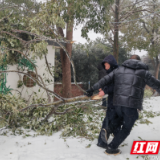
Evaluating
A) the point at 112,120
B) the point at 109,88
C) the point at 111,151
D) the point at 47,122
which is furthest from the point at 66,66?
the point at 111,151

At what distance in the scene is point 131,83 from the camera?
3.13 metres

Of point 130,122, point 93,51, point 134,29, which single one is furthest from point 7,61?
point 134,29

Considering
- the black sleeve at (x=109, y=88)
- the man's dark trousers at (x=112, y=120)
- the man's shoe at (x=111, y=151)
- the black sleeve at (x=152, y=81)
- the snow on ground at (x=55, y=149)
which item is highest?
the black sleeve at (x=152, y=81)

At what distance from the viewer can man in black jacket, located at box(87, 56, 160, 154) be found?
3.12 metres

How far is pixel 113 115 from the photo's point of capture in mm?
3512

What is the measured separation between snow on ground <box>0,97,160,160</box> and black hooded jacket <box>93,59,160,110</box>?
1040 millimetres

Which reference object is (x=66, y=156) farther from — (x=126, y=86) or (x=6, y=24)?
(x=6, y=24)

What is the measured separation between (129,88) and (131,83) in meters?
0.09

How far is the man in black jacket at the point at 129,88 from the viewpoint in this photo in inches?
123

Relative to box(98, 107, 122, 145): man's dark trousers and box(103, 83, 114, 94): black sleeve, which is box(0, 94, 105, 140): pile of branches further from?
box(103, 83, 114, 94): black sleeve

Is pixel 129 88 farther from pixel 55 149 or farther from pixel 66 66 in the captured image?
pixel 66 66

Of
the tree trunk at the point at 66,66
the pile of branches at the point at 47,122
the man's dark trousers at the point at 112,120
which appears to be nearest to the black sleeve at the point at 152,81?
the man's dark trousers at the point at 112,120

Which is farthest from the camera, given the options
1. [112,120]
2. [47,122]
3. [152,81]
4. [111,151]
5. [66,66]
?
[66,66]

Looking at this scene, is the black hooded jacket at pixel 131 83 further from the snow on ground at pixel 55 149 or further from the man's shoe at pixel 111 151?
the snow on ground at pixel 55 149
